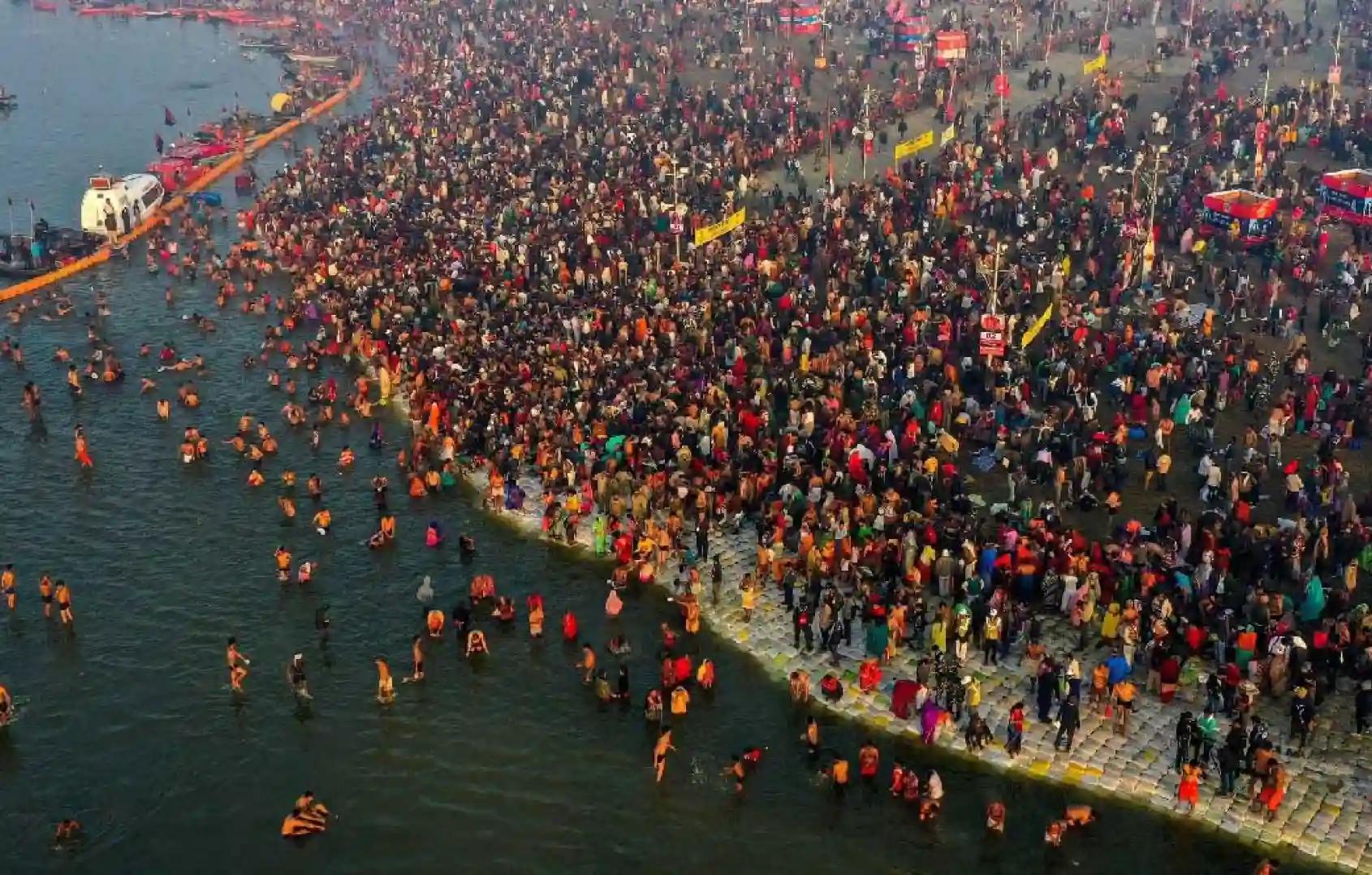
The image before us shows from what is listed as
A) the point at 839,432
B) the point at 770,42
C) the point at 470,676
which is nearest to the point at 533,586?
the point at 470,676

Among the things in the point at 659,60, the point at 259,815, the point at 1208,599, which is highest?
the point at 659,60

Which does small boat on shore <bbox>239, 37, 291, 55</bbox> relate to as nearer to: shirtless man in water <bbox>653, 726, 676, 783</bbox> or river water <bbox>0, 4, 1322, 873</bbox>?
river water <bbox>0, 4, 1322, 873</bbox>

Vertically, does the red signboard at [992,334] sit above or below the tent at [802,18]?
below

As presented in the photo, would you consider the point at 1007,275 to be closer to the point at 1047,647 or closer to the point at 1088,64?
the point at 1047,647

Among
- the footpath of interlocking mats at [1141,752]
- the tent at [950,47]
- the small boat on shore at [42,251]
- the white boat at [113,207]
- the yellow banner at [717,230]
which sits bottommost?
the footpath of interlocking mats at [1141,752]

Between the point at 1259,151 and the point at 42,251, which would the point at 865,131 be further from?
the point at 42,251

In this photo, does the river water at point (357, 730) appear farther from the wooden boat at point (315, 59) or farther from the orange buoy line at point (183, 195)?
the wooden boat at point (315, 59)

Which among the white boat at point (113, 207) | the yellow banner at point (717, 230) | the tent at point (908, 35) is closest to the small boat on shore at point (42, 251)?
the white boat at point (113, 207)
